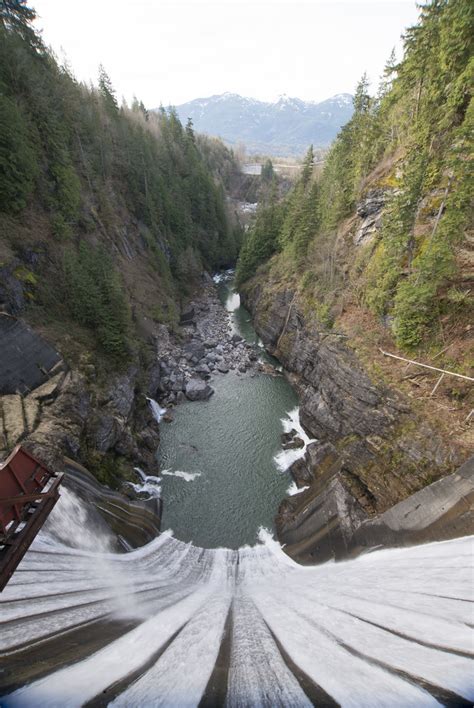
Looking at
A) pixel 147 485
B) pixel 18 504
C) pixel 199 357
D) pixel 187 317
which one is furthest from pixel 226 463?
pixel 187 317

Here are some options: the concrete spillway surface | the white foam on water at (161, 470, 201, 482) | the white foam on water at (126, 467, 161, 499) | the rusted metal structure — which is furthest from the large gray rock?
the rusted metal structure

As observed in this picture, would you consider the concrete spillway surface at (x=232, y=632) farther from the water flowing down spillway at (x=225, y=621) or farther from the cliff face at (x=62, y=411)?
the cliff face at (x=62, y=411)

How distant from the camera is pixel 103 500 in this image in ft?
56.0

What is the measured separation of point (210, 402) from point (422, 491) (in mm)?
19538

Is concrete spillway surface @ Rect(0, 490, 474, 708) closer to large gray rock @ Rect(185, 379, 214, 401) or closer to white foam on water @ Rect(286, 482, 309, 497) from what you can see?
white foam on water @ Rect(286, 482, 309, 497)

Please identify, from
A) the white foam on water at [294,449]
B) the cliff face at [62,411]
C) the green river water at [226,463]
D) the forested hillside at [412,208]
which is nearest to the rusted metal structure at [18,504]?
the cliff face at [62,411]

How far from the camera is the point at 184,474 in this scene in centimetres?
2309

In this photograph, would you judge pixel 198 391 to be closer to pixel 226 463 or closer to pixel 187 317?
pixel 226 463

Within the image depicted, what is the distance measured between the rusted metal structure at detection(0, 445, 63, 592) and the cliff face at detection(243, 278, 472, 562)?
14739mm

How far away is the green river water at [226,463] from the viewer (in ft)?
65.4

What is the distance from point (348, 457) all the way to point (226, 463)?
9.11 m

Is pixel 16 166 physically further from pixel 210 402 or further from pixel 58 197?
pixel 210 402

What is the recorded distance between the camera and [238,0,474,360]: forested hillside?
1816 centimetres

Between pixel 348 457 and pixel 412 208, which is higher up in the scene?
pixel 412 208
